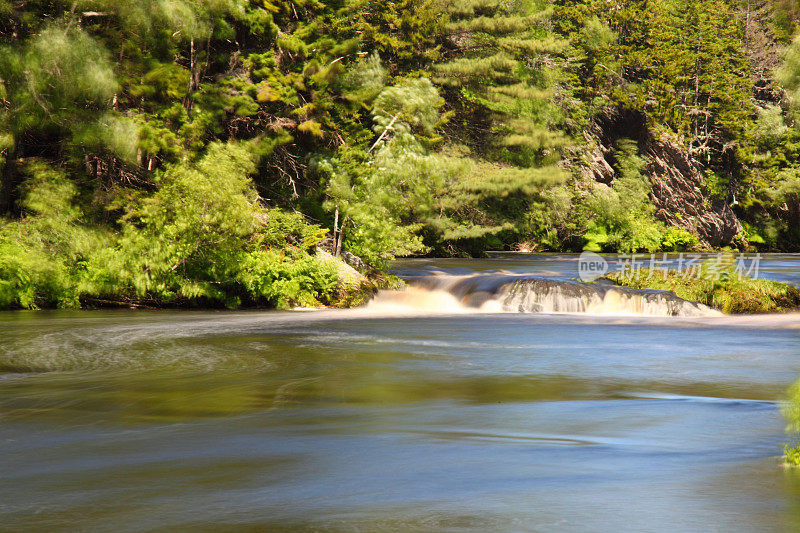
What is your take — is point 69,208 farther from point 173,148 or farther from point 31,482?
point 31,482

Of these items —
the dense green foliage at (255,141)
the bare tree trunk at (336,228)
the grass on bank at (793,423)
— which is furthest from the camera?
the bare tree trunk at (336,228)

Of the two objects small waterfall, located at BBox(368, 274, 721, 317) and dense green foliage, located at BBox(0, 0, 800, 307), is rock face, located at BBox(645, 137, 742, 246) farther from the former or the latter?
small waterfall, located at BBox(368, 274, 721, 317)

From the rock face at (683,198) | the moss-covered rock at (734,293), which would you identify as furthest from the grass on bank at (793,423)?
the rock face at (683,198)

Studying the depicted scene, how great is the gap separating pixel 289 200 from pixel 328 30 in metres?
6.53

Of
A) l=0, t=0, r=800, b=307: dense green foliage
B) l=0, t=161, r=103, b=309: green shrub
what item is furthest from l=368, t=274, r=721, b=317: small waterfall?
l=0, t=161, r=103, b=309: green shrub

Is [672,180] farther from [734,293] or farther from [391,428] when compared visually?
[391,428]

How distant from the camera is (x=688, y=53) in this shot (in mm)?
57312

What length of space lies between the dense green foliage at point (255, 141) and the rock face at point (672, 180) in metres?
12.2

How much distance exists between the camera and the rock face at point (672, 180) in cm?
5512

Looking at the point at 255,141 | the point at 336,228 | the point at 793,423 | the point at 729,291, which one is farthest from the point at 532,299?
the point at 793,423

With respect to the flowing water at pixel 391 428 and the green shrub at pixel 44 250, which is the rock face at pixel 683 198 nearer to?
the flowing water at pixel 391 428

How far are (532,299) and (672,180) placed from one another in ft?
129

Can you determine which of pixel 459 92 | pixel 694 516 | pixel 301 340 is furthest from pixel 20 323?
pixel 459 92

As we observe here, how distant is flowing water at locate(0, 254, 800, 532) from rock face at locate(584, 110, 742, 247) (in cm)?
4076
